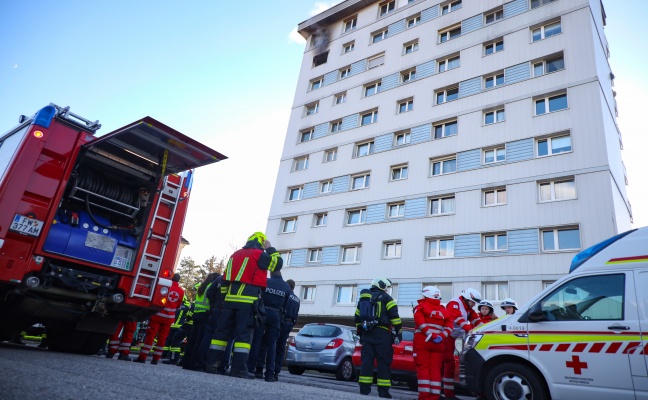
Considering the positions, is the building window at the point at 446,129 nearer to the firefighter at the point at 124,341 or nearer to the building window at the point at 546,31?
the building window at the point at 546,31

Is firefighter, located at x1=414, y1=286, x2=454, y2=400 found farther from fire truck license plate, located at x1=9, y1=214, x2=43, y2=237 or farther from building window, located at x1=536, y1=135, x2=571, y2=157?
building window, located at x1=536, y1=135, x2=571, y2=157

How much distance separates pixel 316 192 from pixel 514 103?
39.9 feet

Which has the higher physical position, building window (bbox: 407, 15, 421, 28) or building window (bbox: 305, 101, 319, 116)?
building window (bbox: 407, 15, 421, 28)

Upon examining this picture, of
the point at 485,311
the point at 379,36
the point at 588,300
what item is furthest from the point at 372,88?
the point at 588,300

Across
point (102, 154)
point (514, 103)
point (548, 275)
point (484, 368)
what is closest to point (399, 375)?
point (484, 368)

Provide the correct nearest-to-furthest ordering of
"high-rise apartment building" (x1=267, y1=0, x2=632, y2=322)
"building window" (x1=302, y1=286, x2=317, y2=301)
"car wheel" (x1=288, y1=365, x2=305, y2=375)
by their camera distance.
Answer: "car wheel" (x1=288, y1=365, x2=305, y2=375)
"high-rise apartment building" (x1=267, y1=0, x2=632, y2=322)
"building window" (x1=302, y1=286, x2=317, y2=301)

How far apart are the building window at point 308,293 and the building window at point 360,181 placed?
247 inches

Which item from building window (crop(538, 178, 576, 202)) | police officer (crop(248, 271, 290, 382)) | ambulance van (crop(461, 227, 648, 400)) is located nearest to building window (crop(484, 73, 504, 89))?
building window (crop(538, 178, 576, 202))

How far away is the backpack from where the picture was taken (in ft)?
21.8

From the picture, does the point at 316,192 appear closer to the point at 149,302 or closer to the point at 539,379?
the point at 149,302

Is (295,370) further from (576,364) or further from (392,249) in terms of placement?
(392,249)

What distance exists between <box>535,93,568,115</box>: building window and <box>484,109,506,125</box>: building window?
152 cm

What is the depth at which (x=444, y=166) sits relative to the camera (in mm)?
21844

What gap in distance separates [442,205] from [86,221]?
17.4 meters
